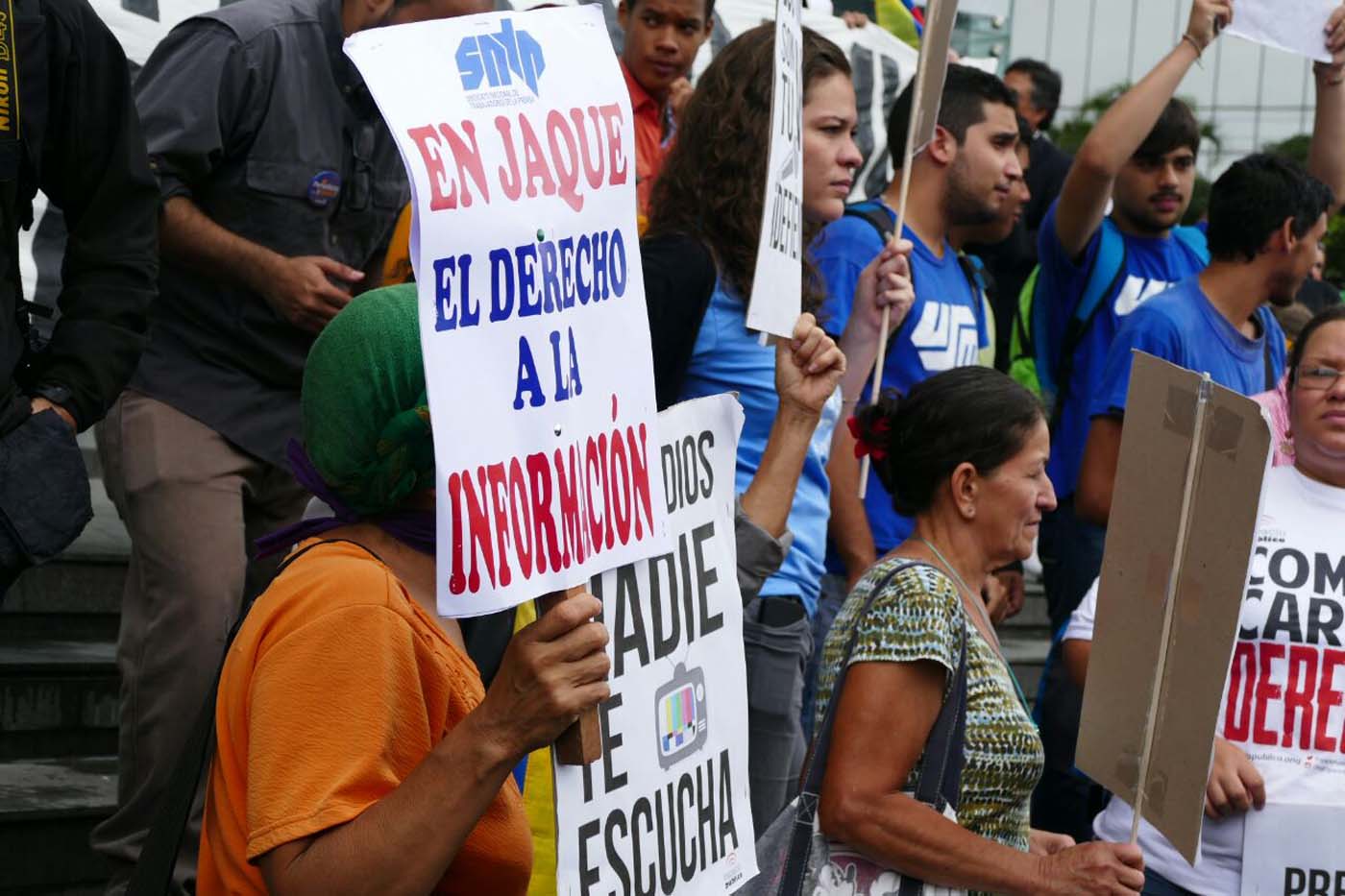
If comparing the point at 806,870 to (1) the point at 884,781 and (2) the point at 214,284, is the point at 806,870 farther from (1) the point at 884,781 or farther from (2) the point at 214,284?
(2) the point at 214,284

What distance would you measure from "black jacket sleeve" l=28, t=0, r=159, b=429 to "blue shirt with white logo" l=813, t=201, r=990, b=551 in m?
1.71

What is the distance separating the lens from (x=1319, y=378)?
13.4 ft

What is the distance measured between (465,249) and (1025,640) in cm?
560

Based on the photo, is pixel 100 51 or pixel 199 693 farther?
pixel 199 693

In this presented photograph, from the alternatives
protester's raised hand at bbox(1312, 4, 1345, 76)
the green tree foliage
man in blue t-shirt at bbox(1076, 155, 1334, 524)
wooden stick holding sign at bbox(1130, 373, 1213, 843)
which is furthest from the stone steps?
the green tree foliage

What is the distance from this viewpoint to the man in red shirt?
4902mm

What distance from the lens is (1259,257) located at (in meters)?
5.15

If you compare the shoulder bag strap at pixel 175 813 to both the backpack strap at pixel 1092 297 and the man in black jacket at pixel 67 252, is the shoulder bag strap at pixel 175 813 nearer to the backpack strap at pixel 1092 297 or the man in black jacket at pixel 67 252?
the man in black jacket at pixel 67 252

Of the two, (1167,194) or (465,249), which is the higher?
(465,249)

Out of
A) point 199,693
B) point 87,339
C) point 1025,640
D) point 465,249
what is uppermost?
point 465,249

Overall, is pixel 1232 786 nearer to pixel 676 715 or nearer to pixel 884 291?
pixel 884 291


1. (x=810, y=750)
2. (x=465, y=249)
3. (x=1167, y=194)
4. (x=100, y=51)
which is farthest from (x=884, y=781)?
(x=1167, y=194)

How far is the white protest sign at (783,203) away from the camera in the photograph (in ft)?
10.9

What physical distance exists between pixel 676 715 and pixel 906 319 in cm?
234
